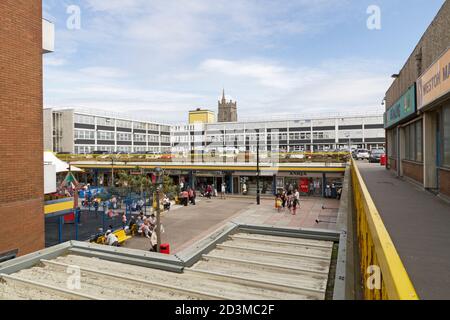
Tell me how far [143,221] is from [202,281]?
1735 cm

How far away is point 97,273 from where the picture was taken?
438 centimetres

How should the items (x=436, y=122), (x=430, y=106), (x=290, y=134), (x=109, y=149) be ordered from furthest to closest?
(x=290, y=134)
(x=109, y=149)
(x=436, y=122)
(x=430, y=106)

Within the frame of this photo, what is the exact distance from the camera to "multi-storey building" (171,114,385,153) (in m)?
70.6

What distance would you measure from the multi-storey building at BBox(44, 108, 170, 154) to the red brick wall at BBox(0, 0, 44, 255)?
56851 mm

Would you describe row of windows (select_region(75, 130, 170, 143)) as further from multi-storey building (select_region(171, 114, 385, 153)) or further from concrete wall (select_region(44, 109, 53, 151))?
multi-storey building (select_region(171, 114, 385, 153))

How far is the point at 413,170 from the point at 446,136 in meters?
4.64

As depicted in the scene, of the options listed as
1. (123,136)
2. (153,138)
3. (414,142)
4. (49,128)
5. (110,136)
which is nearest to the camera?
(414,142)

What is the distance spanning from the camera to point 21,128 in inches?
368

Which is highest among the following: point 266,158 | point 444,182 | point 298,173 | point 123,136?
point 123,136

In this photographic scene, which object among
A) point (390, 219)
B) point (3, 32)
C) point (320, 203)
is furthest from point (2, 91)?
point (320, 203)

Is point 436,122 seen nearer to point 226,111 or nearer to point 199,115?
point 199,115

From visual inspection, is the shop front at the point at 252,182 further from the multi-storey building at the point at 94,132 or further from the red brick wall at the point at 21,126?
the multi-storey building at the point at 94,132

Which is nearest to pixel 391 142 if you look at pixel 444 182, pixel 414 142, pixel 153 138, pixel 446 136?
pixel 414 142
